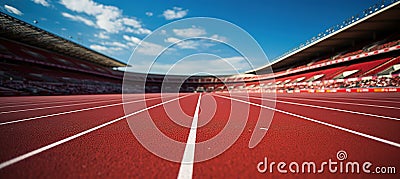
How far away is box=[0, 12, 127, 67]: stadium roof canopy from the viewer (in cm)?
2803

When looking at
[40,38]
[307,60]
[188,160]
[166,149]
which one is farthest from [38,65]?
[307,60]

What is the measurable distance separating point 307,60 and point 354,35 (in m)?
14.4

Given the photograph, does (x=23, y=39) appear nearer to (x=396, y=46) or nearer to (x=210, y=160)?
(x=210, y=160)

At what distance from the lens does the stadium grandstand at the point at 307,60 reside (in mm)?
20000

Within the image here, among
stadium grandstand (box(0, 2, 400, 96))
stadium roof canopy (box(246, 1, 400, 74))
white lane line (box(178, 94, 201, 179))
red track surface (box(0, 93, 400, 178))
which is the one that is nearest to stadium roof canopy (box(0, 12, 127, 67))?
stadium grandstand (box(0, 2, 400, 96))

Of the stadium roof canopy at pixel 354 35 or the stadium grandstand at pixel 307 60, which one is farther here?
A: the stadium roof canopy at pixel 354 35

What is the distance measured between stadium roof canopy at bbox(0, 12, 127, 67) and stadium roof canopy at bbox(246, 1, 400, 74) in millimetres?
34856

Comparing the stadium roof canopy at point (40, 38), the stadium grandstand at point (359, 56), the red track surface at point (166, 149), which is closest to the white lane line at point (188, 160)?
the red track surface at point (166, 149)

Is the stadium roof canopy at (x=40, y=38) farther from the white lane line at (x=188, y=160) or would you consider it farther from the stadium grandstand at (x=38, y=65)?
the white lane line at (x=188, y=160)

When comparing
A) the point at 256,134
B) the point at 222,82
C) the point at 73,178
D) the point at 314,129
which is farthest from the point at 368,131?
the point at 222,82

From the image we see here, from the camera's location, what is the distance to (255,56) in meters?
3.99

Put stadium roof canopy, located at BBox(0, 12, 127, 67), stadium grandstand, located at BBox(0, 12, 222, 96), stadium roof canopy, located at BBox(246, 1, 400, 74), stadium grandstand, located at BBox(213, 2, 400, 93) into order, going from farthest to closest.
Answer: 1. stadium roof canopy, located at BBox(0, 12, 127, 67)
2. stadium roof canopy, located at BBox(246, 1, 400, 74)
3. stadium grandstand, located at BBox(0, 12, 222, 96)
4. stadium grandstand, located at BBox(213, 2, 400, 93)

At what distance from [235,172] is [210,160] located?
34 cm

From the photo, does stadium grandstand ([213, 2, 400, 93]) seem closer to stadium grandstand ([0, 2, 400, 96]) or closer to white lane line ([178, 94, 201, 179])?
stadium grandstand ([0, 2, 400, 96])
